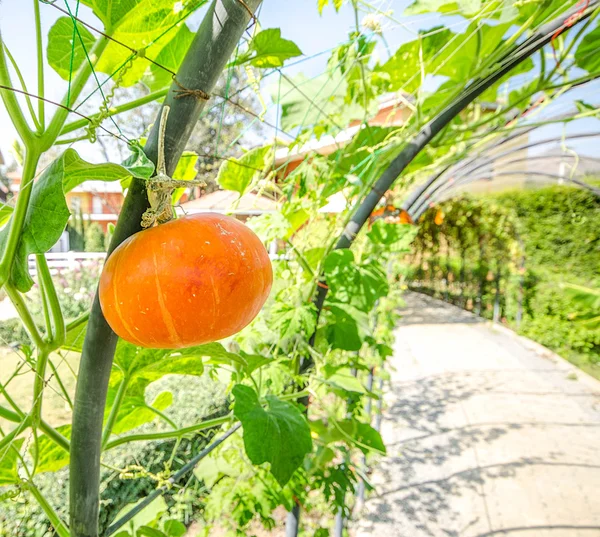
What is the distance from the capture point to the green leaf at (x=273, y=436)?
0.60 m

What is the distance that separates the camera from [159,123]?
1.14 ft

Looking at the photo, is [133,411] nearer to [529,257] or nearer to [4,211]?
[4,211]

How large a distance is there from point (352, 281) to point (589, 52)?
114cm

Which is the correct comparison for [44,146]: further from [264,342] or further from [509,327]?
[509,327]

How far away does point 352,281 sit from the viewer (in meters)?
1.08

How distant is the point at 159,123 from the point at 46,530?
2.11 m

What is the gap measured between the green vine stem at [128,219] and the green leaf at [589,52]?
142 centimetres

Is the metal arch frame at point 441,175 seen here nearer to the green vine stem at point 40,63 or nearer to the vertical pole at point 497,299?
the green vine stem at point 40,63

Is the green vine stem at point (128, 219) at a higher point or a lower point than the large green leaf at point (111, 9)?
lower

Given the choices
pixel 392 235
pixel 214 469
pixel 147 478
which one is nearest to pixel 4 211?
pixel 214 469

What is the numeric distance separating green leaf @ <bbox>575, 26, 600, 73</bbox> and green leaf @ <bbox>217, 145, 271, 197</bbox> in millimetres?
1124

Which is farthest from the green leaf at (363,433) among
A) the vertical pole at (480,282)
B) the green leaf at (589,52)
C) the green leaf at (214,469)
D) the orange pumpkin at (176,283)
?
the vertical pole at (480,282)

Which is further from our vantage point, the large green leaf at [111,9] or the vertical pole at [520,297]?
the vertical pole at [520,297]

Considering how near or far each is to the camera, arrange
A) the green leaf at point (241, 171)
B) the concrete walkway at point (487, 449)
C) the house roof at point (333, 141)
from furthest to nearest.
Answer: the concrete walkway at point (487, 449) < the house roof at point (333, 141) < the green leaf at point (241, 171)
